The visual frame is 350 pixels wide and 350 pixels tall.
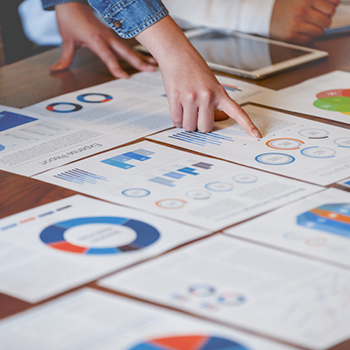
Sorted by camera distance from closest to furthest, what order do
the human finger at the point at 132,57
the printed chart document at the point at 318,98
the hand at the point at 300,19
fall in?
the printed chart document at the point at 318,98
the human finger at the point at 132,57
the hand at the point at 300,19

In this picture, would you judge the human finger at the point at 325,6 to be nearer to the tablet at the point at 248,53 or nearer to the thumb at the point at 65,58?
the tablet at the point at 248,53

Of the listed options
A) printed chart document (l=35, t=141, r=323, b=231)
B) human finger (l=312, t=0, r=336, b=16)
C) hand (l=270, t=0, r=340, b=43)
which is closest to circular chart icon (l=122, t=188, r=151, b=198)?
printed chart document (l=35, t=141, r=323, b=231)

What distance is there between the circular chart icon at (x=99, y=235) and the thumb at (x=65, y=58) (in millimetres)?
705

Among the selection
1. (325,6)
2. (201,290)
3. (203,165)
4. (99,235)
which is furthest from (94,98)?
(325,6)

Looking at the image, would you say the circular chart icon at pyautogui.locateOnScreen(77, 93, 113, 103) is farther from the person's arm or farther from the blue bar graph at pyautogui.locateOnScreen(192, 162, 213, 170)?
the blue bar graph at pyautogui.locateOnScreen(192, 162, 213, 170)

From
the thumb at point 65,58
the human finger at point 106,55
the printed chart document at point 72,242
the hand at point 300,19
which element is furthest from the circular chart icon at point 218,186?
the hand at point 300,19

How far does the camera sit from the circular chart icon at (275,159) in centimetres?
83

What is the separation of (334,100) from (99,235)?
2.07 ft

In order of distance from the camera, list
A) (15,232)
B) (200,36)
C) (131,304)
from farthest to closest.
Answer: (200,36), (15,232), (131,304)

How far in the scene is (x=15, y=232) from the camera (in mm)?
651

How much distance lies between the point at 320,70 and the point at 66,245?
0.83 meters

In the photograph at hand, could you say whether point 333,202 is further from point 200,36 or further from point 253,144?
point 200,36

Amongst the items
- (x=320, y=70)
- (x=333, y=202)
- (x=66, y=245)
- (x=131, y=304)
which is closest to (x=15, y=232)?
(x=66, y=245)

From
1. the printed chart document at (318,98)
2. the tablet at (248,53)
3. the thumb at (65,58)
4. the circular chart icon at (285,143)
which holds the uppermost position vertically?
the thumb at (65,58)
